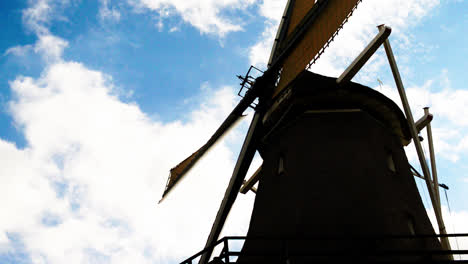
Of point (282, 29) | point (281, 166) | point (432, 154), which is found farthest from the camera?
point (282, 29)

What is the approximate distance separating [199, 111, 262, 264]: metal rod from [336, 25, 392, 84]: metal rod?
8.92 ft

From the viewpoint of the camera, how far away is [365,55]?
8609 mm

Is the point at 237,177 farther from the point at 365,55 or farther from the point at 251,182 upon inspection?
the point at 365,55

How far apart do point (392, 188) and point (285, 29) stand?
6.12 meters

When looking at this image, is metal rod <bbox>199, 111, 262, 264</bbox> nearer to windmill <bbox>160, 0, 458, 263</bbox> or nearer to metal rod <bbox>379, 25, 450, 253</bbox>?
windmill <bbox>160, 0, 458, 263</bbox>

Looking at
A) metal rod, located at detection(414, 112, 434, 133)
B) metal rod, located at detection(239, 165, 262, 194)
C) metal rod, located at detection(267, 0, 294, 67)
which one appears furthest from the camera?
metal rod, located at detection(239, 165, 262, 194)

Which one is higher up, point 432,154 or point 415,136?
point 432,154

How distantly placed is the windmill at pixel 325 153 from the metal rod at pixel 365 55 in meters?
0.02

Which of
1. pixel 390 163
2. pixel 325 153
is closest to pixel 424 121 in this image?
pixel 390 163

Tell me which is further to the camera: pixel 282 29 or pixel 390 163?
pixel 282 29

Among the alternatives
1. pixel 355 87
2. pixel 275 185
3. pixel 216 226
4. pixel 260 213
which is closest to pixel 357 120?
pixel 355 87

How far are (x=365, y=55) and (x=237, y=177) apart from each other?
4177 millimetres

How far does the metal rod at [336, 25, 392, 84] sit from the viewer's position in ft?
27.6

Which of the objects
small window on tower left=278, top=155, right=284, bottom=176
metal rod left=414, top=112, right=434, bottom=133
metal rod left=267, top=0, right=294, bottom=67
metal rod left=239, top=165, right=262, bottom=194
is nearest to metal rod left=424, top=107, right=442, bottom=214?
metal rod left=414, top=112, right=434, bottom=133
